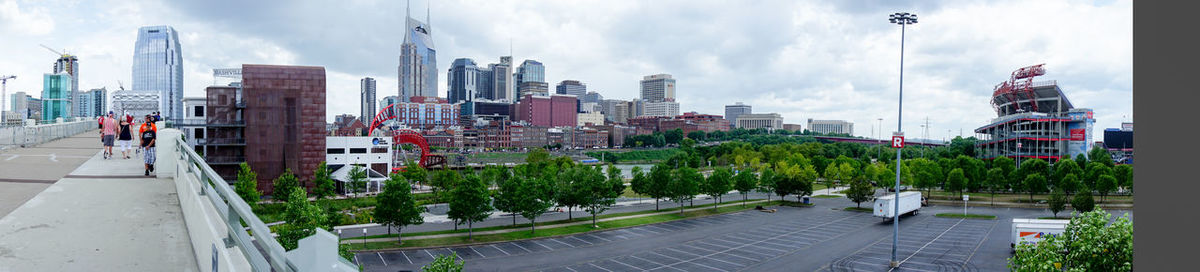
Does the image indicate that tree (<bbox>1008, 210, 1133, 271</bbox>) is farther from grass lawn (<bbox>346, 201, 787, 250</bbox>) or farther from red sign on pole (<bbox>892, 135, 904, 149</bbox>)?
grass lawn (<bbox>346, 201, 787, 250</bbox>)

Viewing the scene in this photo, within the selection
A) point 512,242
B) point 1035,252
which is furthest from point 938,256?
point 512,242

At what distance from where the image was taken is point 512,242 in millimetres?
32688

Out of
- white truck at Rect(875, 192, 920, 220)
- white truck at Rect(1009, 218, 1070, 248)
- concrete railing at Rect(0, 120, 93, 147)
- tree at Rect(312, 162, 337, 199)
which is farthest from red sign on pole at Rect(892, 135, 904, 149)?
tree at Rect(312, 162, 337, 199)

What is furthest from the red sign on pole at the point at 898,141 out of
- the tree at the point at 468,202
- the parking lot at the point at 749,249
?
the tree at the point at 468,202

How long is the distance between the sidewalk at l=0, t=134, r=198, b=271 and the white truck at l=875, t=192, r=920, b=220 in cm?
4023

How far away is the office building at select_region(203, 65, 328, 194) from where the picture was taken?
45.2 m

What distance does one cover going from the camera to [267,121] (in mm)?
45656

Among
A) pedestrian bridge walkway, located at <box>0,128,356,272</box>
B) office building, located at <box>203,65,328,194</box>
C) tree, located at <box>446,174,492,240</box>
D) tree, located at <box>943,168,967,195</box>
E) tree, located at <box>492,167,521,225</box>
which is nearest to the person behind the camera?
pedestrian bridge walkway, located at <box>0,128,356,272</box>

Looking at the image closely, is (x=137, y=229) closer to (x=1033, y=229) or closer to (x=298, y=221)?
(x=298, y=221)

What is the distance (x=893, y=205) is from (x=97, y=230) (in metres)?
43.1

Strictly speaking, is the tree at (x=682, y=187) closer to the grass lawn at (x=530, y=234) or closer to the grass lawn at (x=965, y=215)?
the grass lawn at (x=530, y=234)

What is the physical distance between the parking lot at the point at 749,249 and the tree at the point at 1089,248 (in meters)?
15.2

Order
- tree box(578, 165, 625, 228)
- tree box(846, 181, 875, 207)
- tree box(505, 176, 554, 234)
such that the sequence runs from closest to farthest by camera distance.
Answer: tree box(505, 176, 554, 234) < tree box(578, 165, 625, 228) < tree box(846, 181, 875, 207)

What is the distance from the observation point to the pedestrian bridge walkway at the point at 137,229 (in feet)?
11.6
